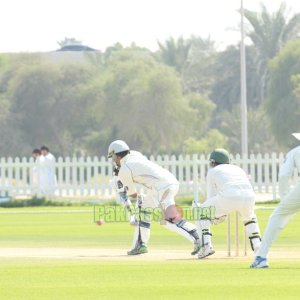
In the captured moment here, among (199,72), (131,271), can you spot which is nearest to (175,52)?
(199,72)

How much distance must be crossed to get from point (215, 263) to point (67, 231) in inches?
434

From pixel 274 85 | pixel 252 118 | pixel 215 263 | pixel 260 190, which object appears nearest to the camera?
pixel 215 263

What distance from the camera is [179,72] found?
104938 millimetres

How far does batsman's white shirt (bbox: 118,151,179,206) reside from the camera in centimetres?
2205

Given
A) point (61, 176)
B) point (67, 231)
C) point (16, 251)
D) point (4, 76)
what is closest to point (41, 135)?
point (4, 76)

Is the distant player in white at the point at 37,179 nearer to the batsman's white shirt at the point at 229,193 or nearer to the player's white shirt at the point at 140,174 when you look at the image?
the player's white shirt at the point at 140,174

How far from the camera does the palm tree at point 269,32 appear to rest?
9081 cm

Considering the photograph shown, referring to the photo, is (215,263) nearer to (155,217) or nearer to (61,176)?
(155,217)

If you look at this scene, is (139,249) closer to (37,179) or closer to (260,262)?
(260,262)

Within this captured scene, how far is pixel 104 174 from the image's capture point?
48.8 meters

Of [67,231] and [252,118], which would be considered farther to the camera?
[252,118]

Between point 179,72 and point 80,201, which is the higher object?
point 179,72

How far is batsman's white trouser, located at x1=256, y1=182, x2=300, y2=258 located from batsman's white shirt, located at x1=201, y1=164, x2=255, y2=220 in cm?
264

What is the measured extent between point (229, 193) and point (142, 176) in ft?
5.91
